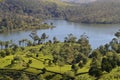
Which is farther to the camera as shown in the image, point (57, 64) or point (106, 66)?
point (57, 64)

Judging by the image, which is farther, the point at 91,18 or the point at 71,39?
the point at 91,18

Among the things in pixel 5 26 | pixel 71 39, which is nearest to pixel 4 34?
pixel 5 26

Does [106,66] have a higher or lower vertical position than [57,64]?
higher

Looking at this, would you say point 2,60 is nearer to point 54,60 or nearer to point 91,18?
point 54,60

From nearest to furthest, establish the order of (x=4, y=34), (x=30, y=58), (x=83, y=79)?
(x=83, y=79) < (x=30, y=58) < (x=4, y=34)

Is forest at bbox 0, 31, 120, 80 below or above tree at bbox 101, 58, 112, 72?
below

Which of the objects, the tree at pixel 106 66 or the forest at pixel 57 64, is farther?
the forest at pixel 57 64

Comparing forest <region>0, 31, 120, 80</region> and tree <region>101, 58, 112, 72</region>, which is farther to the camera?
forest <region>0, 31, 120, 80</region>

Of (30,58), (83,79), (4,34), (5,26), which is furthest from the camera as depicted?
(5,26)

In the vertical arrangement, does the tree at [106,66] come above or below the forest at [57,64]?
above

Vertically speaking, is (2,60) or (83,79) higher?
(83,79)
